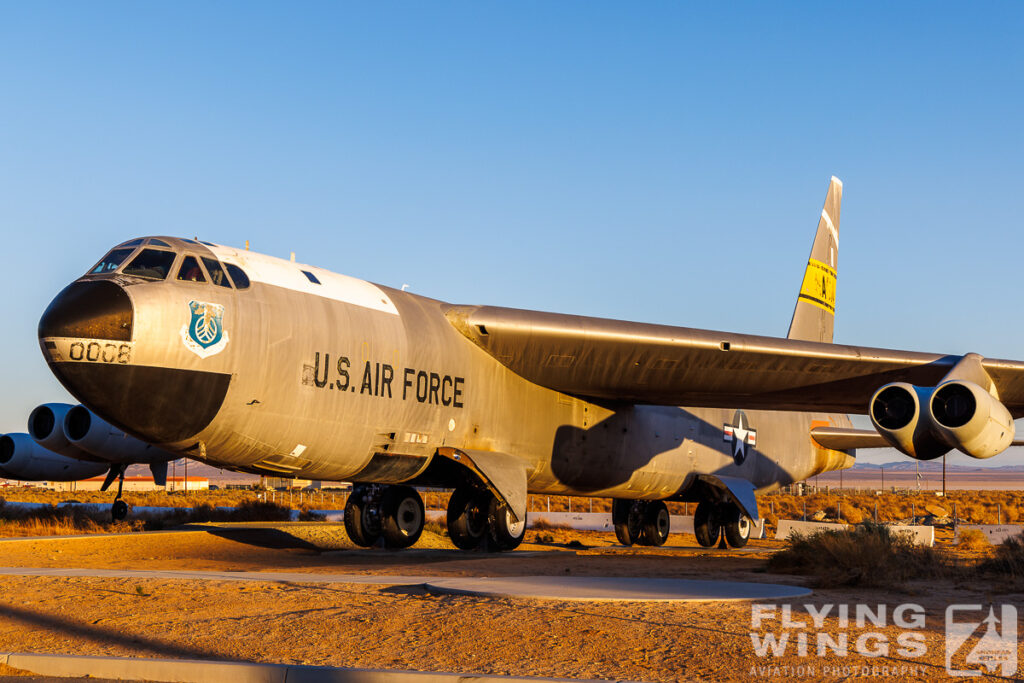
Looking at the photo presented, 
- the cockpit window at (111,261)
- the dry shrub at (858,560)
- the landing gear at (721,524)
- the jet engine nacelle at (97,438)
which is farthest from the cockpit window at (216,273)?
the landing gear at (721,524)

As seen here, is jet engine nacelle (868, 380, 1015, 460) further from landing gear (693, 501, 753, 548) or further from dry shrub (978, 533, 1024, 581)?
landing gear (693, 501, 753, 548)

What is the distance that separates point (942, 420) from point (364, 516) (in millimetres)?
9906

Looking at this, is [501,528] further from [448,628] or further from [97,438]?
[97,438]

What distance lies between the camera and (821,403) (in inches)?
793

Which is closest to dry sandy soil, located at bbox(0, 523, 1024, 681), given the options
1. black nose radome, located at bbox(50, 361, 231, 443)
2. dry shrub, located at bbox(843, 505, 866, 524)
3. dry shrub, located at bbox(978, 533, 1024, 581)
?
dry shrub, located at bbox(978, 533, 1024, 581)

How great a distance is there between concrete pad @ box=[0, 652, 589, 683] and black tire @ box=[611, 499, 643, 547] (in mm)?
18639

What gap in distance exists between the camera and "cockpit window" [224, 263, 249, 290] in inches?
520

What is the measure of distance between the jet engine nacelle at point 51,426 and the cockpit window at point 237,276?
48.3 ft

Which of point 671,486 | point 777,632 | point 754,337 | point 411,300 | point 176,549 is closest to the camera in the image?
point 777,632

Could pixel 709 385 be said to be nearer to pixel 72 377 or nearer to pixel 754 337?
pixel 754 337

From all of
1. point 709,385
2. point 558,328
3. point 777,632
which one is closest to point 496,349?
point 558,328

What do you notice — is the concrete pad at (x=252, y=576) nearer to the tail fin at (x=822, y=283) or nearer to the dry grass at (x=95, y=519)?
the dry grass at (x=95, y=519)

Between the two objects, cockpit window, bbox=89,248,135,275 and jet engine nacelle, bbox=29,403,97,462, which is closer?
cockpit window, bbox=89,248,135,275

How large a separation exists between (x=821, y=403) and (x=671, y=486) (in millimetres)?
3654
